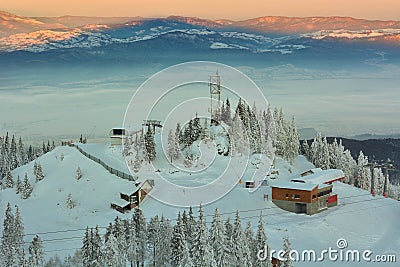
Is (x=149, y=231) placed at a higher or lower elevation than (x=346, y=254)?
higher

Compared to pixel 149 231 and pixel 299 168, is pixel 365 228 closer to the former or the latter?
pixel 149 231

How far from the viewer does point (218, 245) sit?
4597cm

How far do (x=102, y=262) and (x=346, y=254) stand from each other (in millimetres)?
22523

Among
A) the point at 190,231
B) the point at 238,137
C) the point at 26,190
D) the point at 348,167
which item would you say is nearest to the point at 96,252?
the point at 190,231

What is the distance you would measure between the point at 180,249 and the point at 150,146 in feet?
118

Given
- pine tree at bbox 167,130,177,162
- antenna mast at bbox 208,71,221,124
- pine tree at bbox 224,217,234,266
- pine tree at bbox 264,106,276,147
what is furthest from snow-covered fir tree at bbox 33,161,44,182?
pine tree at bbox 224,217,234,266

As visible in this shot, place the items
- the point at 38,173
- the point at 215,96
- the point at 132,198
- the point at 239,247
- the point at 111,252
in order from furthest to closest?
the point at 215,96
the point at 38,173
the point at 132,198
the point at 239,247
the point at 111,252

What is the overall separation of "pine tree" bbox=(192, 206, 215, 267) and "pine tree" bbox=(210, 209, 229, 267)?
91cm

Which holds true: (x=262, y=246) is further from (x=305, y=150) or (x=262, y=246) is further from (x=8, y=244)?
(x=305, y=150)

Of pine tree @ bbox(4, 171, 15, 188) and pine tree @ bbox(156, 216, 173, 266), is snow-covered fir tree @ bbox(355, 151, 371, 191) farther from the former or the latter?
pine tree @ bbox(156, 216, 173, 266)

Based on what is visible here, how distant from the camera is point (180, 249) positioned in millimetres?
44844

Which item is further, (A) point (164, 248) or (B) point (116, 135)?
(B) point (116, 135)

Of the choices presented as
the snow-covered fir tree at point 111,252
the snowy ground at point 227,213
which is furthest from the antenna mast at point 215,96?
the snow-covered fir tree at point 111,252

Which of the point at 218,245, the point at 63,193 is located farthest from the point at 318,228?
the point at 63,193
